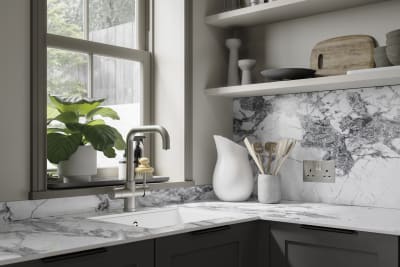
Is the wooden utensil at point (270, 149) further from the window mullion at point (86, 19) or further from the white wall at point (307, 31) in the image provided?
the window mullion at point (86, 19)

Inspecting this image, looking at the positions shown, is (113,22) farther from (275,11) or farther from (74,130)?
(275,11)

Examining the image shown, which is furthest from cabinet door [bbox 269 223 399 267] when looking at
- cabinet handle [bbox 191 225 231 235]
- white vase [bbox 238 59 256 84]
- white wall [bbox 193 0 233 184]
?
white vase [bbox 238 59 256 84]

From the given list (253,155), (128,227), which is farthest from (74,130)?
(253,155)

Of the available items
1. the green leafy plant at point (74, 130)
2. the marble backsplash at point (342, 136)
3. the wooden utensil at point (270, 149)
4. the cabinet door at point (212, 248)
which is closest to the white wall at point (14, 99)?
the green leafy plant at point (74, 130)

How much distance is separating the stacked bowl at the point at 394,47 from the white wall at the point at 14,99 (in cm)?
149

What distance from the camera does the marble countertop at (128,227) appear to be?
1519 mm

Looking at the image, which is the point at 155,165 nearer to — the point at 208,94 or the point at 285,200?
the point at 208,94

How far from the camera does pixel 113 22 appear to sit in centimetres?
262

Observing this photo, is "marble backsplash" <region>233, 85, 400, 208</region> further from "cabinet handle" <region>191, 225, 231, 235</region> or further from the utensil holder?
"cabinet handle" <region>191, 225, 231, 235</region>

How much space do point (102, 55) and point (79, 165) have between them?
0.59 metres

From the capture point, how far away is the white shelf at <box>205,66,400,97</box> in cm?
215

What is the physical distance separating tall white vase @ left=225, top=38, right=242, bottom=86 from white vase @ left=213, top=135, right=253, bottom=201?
36 centimetres

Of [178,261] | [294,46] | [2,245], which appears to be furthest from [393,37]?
[2,245]

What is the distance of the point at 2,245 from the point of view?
153 centimetres
